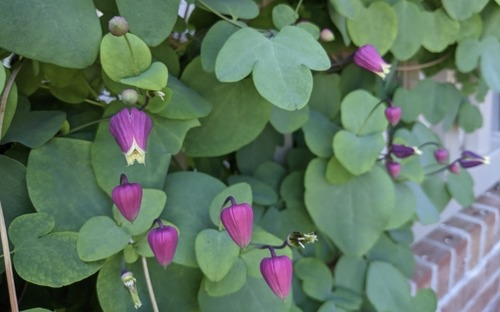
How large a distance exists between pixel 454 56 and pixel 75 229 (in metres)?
0.74

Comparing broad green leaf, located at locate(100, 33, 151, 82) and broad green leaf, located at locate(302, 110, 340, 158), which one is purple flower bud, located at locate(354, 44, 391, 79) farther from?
broad green leaf, located at locate(100, 33, 151, 82)

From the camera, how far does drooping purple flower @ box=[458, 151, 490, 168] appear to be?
82 centimetres

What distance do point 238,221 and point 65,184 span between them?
0.19 m

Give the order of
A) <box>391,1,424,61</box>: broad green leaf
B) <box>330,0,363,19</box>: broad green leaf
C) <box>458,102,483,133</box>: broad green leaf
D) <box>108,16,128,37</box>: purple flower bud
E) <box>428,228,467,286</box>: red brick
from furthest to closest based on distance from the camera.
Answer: <box>428,228,467,286</box>: red brick < <box>458,102,483,133</box>: broad green leaf < <box>391,1,424,61</box>: broad green leaf < <box>330,0,363,19</box>: broad green leaf < <box>108,16,128,37</box>: purple flower bud

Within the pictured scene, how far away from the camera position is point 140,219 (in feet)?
1.65

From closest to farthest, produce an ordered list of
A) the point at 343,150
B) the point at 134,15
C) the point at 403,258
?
1. the point at 134,15
2. the point at 343,150
3. the point at 403,258

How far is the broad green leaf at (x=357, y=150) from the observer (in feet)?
2.23

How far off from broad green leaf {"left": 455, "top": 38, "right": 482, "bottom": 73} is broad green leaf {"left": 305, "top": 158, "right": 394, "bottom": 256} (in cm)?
28

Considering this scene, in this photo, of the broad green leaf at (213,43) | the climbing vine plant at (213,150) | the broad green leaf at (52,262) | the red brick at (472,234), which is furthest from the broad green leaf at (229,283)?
the red brick at (472,234)

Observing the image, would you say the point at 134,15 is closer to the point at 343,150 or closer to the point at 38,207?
the point at 38,207

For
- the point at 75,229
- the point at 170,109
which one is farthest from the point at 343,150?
the point at 75,229

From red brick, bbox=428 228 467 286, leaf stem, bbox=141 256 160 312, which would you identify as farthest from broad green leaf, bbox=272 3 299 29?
red brick, bbox=428 228 467 286

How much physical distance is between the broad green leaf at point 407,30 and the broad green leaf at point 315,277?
35 centimetres

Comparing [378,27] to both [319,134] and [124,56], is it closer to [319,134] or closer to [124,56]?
[319,134]
